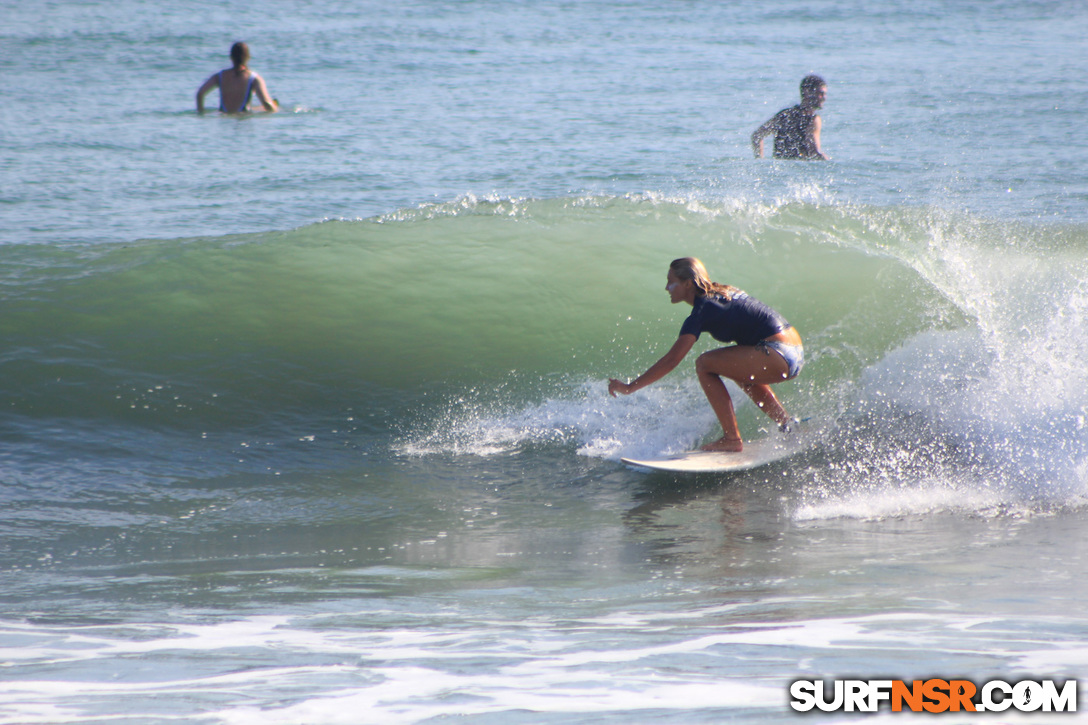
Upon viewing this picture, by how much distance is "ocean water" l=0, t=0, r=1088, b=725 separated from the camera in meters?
2.94

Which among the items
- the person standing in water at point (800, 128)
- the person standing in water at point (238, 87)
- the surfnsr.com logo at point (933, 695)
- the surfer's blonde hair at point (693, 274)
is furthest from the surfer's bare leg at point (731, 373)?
the person standing in water at point (238, 87)

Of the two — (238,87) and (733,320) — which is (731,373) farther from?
(238,87)

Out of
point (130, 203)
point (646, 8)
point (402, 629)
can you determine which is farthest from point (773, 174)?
point (646, 8)

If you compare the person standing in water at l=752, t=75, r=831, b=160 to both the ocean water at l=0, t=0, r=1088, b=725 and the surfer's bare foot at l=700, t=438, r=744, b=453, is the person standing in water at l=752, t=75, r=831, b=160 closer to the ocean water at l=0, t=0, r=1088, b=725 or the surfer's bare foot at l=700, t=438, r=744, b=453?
the ocean water at l=0, t=0, r=1088, b=725

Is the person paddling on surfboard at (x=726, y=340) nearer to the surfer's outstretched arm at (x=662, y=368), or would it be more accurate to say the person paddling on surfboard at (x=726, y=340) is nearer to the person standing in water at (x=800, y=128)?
the surfer's outstretched arm at (x=662, y=368)

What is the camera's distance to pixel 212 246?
30.2 feet

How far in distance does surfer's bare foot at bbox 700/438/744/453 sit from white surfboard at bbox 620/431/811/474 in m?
0.03

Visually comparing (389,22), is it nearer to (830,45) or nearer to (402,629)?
(830,45)

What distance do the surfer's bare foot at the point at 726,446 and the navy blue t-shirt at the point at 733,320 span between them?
0.58 m

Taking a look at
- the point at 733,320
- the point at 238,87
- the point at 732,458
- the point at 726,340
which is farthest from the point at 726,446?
the point at 238,87

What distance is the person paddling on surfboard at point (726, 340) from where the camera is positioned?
17.7 ft

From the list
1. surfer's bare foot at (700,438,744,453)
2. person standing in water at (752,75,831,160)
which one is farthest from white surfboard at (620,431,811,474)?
person standing in water at (752,75,831,160)

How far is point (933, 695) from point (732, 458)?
3.08 meters

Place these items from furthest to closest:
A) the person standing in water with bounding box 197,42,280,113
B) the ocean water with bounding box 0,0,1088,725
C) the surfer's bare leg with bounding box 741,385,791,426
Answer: the person standing in water with bounding box 197,42,280,113, the surfer's bare leg with bounding box 741,385,791,426, the ocean water with bounding box 0,0,1088,725
